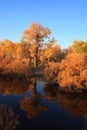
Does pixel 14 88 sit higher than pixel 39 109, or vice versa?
pixel 14 88

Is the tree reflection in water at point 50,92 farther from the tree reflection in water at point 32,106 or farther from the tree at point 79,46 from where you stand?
the tree at point 79,46

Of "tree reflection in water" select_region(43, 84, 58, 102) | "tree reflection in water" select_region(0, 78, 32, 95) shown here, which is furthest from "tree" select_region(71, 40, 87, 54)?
"tree reflection in water" select_region(0, 78, 32, 95)

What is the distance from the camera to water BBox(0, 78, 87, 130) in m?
17.9

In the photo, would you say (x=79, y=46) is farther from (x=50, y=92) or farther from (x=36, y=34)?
(x=50, y=92)

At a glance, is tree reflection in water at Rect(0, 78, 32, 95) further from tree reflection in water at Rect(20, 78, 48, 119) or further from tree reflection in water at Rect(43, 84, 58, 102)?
tree reflection in water at Rect(20, 78, 48, 119)

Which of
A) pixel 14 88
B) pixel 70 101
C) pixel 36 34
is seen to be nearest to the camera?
pixel 70 101

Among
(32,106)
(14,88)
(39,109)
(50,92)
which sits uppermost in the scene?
(14,88)

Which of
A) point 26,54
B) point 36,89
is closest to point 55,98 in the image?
point 36,89

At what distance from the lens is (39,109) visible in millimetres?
23453

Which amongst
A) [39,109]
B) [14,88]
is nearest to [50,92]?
[14,88]

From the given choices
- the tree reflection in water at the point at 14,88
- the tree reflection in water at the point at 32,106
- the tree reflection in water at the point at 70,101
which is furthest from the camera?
the tree reflection in water at the point at 14,88

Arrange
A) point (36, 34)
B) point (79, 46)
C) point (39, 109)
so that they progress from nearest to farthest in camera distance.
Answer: point (39, 109)
point (36, 34)
point (79, 46)

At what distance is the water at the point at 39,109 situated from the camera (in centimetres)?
1786

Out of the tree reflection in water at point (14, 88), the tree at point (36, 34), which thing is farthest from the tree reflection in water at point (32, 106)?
the tree at point (36, 34)
